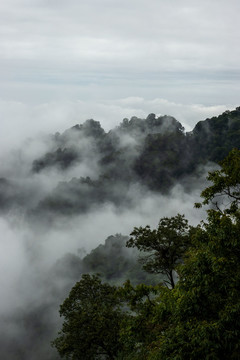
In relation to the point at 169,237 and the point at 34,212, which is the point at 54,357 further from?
the point at 34,212

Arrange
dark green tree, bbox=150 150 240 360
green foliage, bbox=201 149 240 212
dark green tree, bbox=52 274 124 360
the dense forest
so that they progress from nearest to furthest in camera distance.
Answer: dark green tree, bbox=150 150 240 360 → the dense forest → green foliage, bbox=201 149 240 212 → dark green tree, bbox=52 274 124 360

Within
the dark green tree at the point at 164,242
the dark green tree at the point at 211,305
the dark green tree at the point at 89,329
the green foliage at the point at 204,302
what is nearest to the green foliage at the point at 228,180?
the green foliage at the point at 204,302

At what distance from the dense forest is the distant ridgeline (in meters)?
0.52

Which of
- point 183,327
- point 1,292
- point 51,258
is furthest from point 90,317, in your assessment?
point 1,292

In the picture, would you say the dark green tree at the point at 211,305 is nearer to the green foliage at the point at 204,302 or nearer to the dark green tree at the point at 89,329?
the green foliage at the point at 204,302

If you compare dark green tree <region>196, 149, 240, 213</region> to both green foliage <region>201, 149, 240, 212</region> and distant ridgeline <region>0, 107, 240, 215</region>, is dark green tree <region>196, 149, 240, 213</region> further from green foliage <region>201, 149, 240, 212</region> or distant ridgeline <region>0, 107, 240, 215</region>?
distant ridgeline <region>0, 107, 240, 215</region>

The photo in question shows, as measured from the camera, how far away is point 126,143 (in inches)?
6791

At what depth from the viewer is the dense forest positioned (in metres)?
12.6

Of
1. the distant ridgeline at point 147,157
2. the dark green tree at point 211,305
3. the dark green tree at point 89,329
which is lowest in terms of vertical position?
the dark green tree at point 211,305

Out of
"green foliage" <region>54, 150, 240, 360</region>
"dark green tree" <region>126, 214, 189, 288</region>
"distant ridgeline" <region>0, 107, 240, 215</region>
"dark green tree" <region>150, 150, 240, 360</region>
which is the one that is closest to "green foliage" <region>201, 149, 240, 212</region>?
"green foliage" <region>54, 150, 240, 360</region>

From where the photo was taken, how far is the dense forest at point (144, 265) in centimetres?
1259

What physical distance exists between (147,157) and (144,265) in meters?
139

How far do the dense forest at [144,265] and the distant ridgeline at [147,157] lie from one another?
20.5 inches

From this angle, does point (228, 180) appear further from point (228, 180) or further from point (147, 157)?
point (147, 157)
